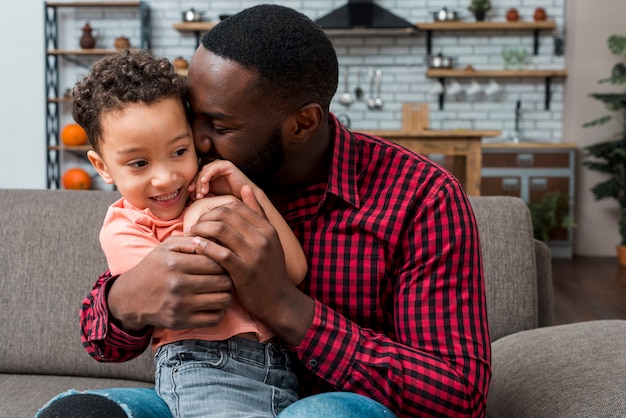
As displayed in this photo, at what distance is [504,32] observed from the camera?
279 inches

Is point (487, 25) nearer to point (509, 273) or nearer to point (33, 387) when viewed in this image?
point (509, 273)

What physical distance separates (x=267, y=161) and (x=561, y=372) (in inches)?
27.0

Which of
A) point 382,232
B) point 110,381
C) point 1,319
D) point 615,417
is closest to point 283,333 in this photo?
point 382,232

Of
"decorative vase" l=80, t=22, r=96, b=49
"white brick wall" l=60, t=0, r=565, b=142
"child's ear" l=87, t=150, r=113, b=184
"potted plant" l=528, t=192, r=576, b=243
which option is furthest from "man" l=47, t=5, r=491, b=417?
"decorative vase" l=80, t=22, r=96, b=49

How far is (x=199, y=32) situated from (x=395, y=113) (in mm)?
2051

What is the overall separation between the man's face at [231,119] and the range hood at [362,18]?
226 inches

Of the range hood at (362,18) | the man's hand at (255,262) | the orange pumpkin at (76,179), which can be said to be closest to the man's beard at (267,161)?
the man's hand at (255,262)

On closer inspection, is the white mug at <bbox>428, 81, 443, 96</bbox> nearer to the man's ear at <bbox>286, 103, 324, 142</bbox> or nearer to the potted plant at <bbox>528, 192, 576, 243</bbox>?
the potted plant at <bbox>528, 192, 576, 243</bbox>

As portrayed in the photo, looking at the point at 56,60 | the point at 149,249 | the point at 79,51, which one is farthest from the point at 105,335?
the point at 56,60

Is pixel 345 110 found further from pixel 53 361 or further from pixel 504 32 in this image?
pixel 53 361

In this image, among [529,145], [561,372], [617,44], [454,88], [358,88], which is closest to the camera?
[561,372]

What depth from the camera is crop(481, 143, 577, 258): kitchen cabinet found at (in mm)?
6559

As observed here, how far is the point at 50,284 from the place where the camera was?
1812 mm

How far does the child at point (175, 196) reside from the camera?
3.78 ft
